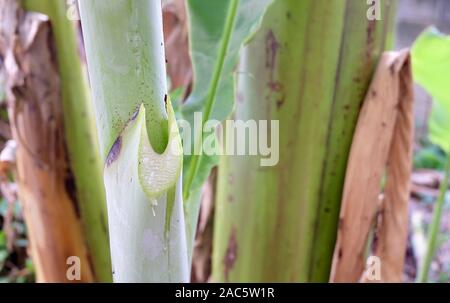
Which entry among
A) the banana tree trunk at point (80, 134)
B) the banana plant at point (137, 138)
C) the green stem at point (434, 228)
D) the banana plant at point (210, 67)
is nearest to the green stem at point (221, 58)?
the banana plant at point (210, 67)

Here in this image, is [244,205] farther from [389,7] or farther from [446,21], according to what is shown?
[446,21]

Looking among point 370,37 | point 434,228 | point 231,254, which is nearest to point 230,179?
point 231,254

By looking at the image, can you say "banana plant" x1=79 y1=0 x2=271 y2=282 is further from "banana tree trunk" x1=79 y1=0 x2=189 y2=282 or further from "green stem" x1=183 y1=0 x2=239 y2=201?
"green stem" x1=183 y1=0 x2=239 y2=201

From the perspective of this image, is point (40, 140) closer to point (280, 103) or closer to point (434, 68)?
point (280, 103)

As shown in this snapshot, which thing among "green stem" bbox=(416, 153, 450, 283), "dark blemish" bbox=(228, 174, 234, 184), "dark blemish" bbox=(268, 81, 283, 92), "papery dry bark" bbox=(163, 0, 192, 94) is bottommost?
"green stem" bbox=(416, 153, 450, 283)

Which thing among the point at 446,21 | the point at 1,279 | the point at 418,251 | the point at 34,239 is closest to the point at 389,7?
the point at 34,239

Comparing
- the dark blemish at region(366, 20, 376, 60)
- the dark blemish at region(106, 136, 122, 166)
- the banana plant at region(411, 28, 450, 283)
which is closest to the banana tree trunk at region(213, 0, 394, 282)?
the dark blemish at region(366, 20, 376, 60)

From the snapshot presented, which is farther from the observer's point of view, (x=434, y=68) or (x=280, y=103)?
(x=434, y=68)
